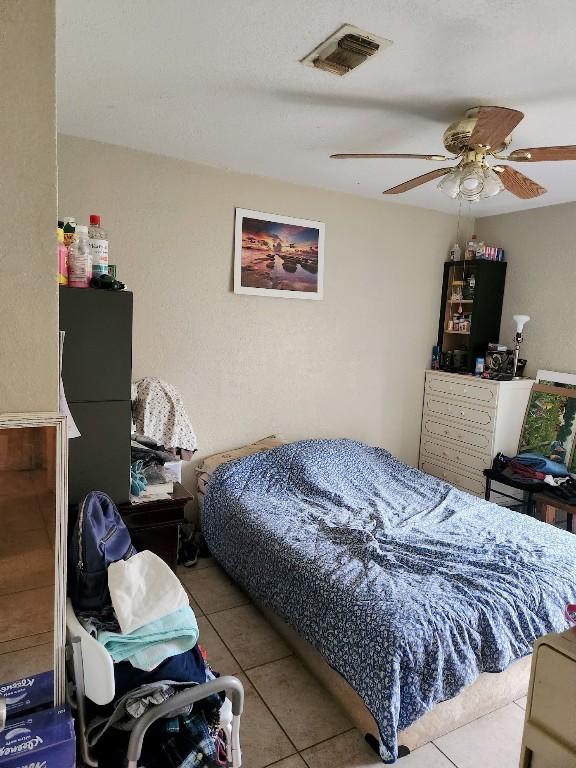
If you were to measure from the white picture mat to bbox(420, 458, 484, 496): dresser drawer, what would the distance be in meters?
0.89

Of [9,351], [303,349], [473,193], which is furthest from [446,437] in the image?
[9,351]

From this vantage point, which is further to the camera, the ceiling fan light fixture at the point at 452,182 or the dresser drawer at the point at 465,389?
the dresser drawer at the point at 465,389

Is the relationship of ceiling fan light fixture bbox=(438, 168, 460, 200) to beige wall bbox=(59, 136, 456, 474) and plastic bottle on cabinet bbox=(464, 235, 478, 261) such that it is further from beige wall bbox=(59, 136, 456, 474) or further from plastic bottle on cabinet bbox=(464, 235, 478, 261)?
plastic bottle on cabinet bbox=(464, 235, 478, 261)

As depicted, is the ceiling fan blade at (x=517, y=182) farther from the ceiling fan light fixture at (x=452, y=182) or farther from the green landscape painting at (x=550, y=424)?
the green landscape painting at (x=550, y=424)

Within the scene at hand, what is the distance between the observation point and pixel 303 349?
12.3 feet

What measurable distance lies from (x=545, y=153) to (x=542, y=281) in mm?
2113

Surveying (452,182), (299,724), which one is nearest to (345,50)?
(452,182)

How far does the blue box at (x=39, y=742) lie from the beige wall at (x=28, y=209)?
0.77 meters

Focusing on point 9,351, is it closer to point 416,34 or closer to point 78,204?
point 416,34

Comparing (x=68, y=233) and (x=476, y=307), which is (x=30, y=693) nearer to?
(x=68, y=233)

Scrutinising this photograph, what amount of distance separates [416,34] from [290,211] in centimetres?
192

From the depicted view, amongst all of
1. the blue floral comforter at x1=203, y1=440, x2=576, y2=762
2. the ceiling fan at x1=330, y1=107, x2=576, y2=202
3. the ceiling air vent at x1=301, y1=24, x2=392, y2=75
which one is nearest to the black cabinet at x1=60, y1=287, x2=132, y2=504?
the blue floral comforter at x1=203, y1=440, x2=576, y2=762

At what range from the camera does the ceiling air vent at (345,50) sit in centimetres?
168

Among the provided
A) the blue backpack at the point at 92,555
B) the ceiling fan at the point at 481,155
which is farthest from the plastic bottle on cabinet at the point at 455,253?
the blue backpack at the point at 92,555
